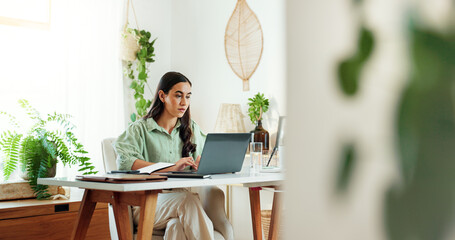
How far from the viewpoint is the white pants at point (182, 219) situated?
2074 mm

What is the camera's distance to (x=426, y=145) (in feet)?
0.62

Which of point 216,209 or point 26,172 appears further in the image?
point 26,172

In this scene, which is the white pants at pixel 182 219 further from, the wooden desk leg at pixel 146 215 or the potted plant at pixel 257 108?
the potted plant at pixel 257 108

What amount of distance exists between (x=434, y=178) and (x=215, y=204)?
2.24 m

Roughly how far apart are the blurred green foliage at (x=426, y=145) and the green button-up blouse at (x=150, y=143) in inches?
90.7

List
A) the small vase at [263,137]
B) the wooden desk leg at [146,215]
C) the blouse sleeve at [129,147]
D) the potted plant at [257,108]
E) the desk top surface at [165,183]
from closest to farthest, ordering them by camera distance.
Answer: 1. the desk top surface at [165,183]
2. the wooden desk leg at [146,215]
3. the blouse sleeve at [129,147]
4. the small vase at [263,137]
5. the potted plant at [257,108]

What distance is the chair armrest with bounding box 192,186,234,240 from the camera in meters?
2.31

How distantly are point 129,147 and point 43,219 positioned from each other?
89 centimetres

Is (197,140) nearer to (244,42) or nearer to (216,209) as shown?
(216,209)

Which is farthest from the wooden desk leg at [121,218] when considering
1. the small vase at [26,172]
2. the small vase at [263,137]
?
the small vase at [263,137]

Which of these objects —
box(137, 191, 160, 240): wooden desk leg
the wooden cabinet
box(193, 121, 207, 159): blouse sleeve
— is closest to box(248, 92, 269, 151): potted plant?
box(193, 121, 207, 159): blouse sleeve

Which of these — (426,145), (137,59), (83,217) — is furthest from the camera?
(137,59)

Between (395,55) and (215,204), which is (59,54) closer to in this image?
(215,204)

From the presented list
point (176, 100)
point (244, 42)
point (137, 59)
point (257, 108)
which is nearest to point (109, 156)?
point (176, 100)
